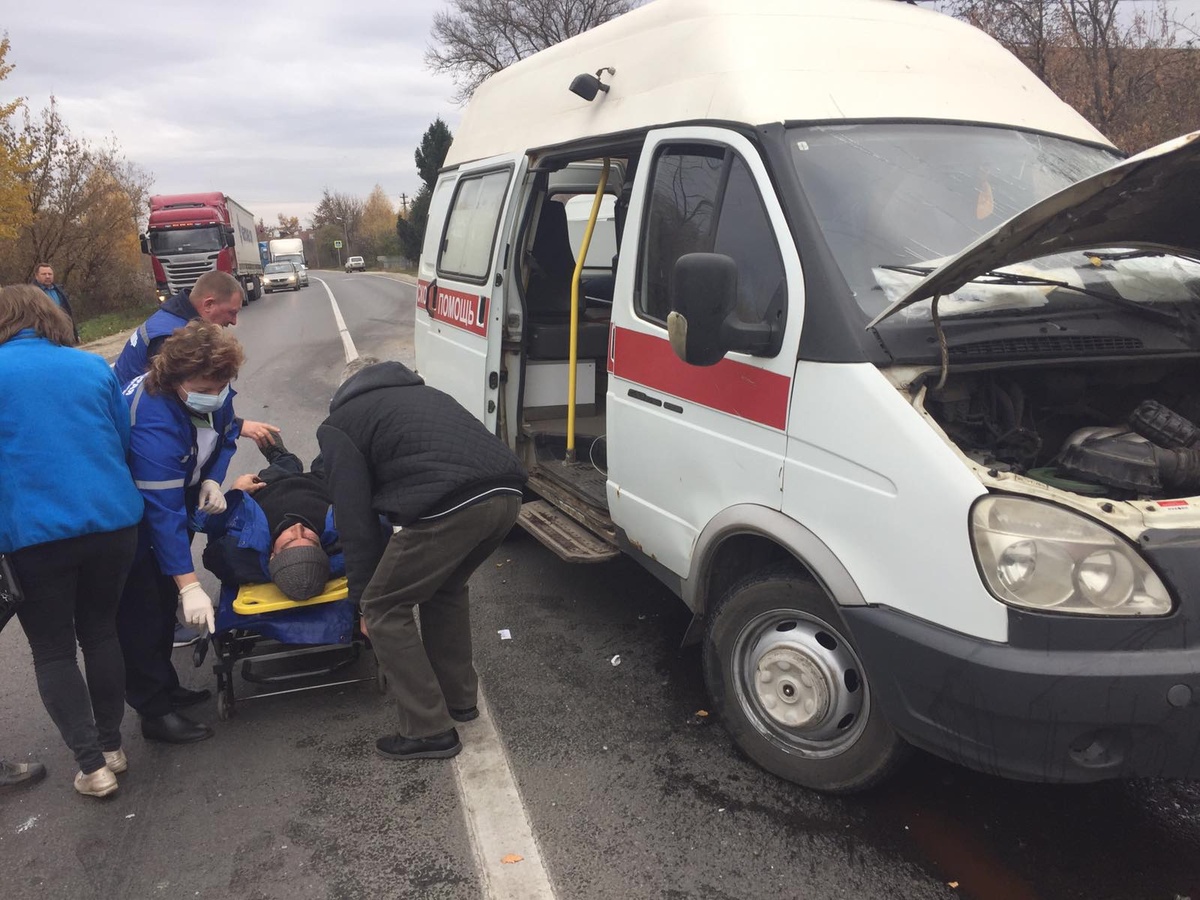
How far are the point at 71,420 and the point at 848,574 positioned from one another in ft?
8.61

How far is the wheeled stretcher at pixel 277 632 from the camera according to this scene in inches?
142

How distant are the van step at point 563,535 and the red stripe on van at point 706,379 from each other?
2.89 feet

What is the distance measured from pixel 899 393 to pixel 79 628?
298 centimetres

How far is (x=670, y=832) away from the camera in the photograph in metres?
2.89

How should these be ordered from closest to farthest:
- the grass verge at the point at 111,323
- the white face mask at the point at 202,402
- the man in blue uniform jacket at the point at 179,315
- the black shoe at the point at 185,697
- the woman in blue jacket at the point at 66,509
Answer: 1. the woman in blue jacket at the point at 66,509
2. the white face mask at the point at 202,402
3. the black shoe at the point at 185,697
4. the man in blue uniform jacket at the point at 179,315
5. the grass verge at the point at 111,323

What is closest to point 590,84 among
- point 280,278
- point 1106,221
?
point 1106,221

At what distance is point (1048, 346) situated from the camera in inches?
106

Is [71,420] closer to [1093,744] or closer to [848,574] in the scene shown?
[848,574]

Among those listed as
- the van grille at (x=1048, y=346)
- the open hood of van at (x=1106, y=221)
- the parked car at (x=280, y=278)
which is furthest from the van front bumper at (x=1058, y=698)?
the parked car at (x=280, y=278)

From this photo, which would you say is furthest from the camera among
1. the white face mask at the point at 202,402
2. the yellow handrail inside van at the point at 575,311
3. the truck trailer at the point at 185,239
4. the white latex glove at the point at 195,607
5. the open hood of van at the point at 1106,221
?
the truck trailer at the point at 185,239

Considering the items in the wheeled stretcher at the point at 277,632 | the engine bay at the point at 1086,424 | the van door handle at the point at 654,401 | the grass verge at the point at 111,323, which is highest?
the engine bay at the point at 1086,424

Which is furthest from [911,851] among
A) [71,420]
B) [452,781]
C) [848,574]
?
[71,420]

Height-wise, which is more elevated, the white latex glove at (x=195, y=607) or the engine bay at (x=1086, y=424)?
the engine bay at (x=1086, y=424)

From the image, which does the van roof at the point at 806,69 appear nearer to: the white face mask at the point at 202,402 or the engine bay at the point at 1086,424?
the engine bay at the point at 1086,424
